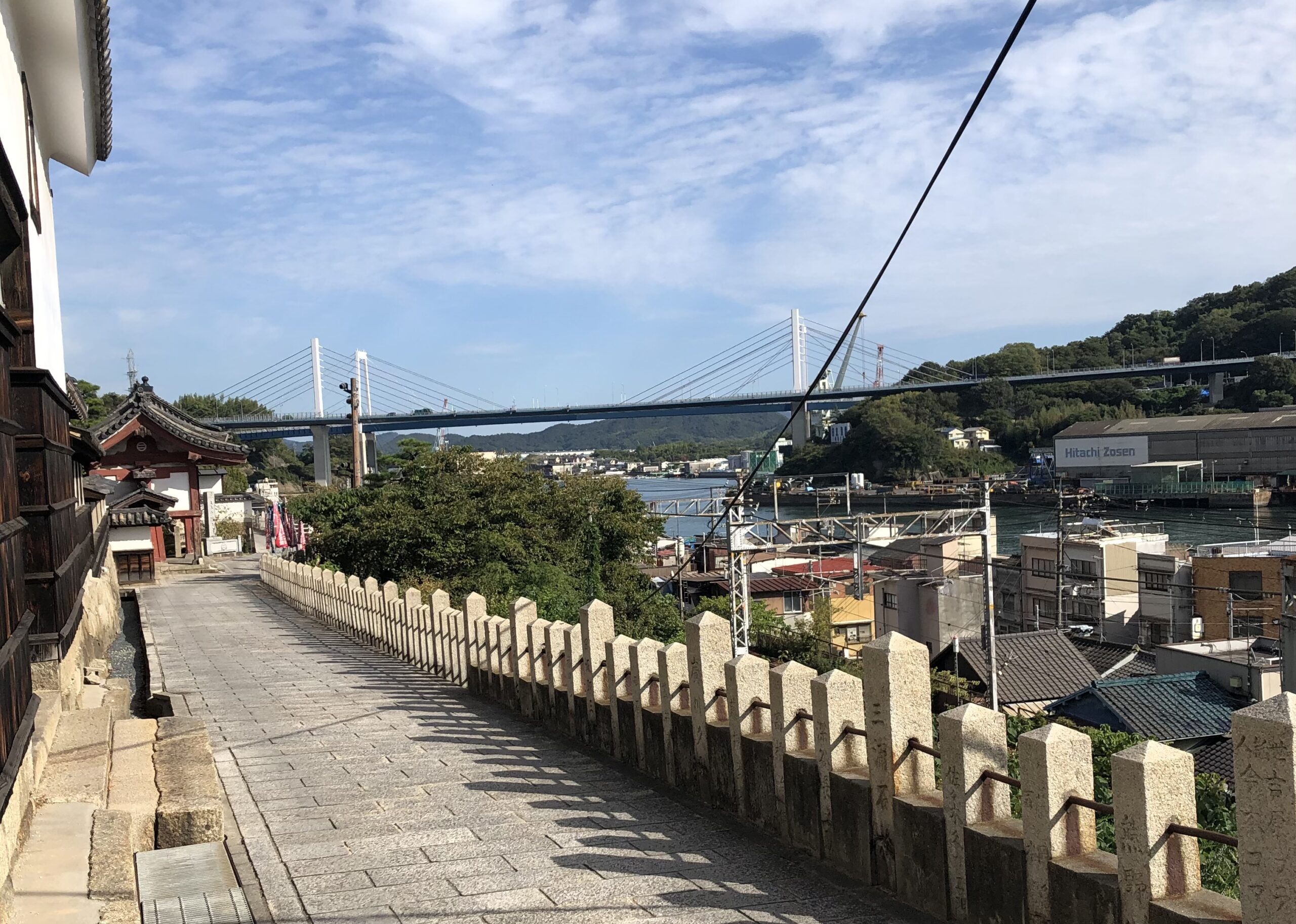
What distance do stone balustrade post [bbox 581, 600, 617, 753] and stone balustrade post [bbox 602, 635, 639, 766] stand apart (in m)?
0.10

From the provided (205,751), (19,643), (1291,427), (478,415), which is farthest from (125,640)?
(478,415)

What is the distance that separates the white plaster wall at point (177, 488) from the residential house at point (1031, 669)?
20.9 m

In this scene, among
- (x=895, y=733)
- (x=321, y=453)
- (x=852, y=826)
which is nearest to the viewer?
(x=895, y=733)

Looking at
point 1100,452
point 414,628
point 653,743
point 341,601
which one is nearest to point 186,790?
point 653,743

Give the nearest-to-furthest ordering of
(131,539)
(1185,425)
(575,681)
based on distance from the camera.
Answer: (575,681), (131,539), (1185,425)

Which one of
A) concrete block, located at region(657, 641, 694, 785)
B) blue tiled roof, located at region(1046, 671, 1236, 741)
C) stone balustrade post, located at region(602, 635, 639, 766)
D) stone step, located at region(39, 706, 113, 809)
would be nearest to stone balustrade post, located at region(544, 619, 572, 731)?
stone balustrade post, located at region(602, 635, 639, 766)

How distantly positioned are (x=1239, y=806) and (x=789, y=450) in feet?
276

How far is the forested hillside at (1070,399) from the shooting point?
74.2 m

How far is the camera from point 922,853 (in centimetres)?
425

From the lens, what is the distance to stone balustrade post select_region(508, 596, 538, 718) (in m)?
8.77

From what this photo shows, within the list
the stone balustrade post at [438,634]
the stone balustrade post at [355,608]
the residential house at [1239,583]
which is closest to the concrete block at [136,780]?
the stone balustrade post at [438,634]

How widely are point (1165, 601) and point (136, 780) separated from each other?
116ft

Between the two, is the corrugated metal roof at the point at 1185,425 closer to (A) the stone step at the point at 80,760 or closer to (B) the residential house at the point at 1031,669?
(B) the residential house at the point at 1031,669

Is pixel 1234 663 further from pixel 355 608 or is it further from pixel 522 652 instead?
pixel 522 652
